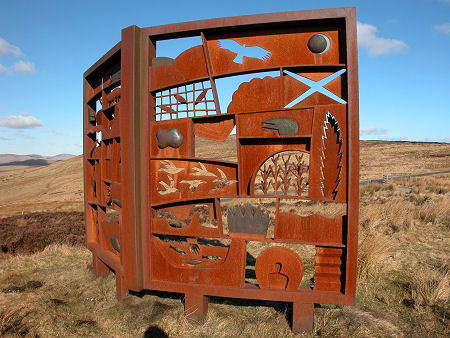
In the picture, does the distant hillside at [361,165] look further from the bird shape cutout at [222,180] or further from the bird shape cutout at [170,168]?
the bird shape cutout at [222,180]

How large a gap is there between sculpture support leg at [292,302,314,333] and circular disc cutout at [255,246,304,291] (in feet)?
0.70

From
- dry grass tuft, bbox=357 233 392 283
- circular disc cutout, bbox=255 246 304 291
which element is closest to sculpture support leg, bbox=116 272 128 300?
circular disc cutout, bbox=255 246 304 291

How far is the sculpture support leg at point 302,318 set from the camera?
3570 mm

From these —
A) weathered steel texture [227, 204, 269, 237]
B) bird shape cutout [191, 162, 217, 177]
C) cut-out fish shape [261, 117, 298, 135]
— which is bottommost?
weathered steel texture [227, 204, 269, 237]

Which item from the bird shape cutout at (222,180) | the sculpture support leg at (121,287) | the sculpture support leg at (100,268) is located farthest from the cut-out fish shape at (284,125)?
the sculpture support leg at (100,268)

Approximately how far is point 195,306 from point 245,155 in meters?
1.87

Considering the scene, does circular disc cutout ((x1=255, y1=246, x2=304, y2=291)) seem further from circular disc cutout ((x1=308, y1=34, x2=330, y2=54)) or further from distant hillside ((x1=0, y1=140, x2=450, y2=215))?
distant hillside ((x1=0, y1=140, x2=450, y2=215))

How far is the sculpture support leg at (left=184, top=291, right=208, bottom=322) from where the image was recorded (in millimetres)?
Result: 3852

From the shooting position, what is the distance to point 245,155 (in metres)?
3.65

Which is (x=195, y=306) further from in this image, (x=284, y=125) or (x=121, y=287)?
(x=284, y=125)

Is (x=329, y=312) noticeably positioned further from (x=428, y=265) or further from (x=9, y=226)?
(x=9, y=226)

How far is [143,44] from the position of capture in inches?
154

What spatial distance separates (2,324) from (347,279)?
3.79m

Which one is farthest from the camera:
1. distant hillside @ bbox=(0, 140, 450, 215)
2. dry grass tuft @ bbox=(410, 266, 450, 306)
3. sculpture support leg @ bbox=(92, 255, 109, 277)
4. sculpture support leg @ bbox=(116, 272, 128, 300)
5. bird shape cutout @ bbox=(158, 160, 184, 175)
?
distant hillside @ bbox=(0, 140, 450, 215)
